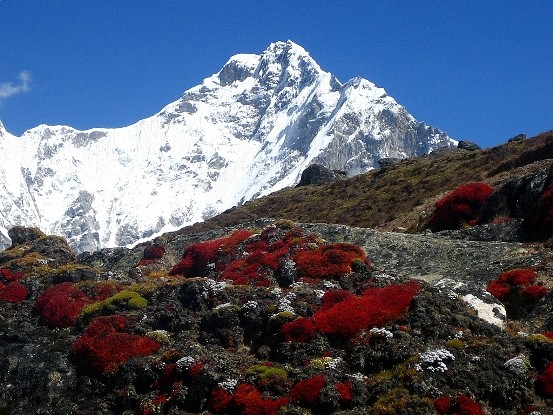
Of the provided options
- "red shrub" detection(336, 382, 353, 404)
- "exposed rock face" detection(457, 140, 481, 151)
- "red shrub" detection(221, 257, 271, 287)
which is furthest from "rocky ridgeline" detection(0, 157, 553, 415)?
"exposed rock face" detection(457, 140, 481, 151)

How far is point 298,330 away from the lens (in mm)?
28922

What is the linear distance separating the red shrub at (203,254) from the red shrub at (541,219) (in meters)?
19.7

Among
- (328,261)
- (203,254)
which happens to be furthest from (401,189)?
(328,261)

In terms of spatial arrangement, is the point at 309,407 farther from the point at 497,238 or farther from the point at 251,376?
the point at 497,238

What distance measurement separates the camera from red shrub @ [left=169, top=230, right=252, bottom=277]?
4988cm

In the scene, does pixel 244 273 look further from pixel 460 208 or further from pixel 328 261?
pixel 460 208

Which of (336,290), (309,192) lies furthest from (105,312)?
(309,192)

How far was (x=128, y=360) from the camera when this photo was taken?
93.9ft

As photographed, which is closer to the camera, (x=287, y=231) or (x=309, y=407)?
(x=309, y=407)

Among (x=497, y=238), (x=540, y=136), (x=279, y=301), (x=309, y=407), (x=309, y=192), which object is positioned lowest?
(x=309, y=407)

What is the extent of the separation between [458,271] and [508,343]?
13.1 m

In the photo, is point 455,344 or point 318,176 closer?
point 455,344

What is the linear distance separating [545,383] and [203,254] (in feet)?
103

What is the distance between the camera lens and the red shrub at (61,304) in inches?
1411
